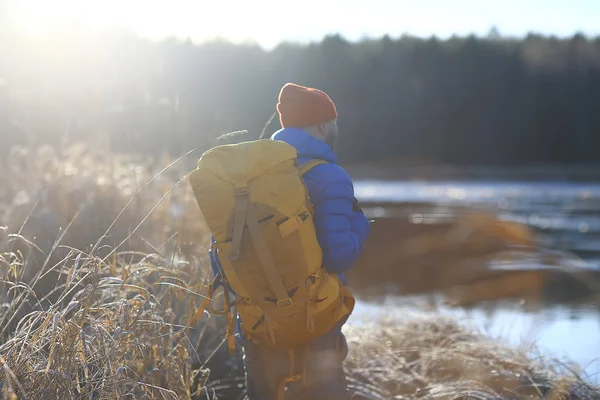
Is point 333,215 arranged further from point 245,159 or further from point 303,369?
point 303,369

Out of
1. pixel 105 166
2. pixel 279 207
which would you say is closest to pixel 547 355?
pixel 279 207

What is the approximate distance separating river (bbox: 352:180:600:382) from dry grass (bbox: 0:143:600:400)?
0.55 metres

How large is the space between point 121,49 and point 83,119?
109 centimetres

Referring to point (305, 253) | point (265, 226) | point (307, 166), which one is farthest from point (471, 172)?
point (265, 226)

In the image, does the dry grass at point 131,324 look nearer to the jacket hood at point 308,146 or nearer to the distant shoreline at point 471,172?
the jacket hood at point 308,146

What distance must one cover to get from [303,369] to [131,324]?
772 mm

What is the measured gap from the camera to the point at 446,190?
30281mm

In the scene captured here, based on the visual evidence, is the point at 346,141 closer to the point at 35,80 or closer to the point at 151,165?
the point at 35,80

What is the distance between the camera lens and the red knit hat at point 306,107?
11.5 feet

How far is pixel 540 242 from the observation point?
46.3 ft

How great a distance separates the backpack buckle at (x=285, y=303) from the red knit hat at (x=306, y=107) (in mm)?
831

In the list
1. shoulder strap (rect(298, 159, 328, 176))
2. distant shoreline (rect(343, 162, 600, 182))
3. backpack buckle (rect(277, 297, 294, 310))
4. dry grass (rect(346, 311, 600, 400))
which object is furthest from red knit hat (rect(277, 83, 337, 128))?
distant shoreline (rect(343, 162, 600, 182))

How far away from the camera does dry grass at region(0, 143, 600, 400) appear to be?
3.00 meters

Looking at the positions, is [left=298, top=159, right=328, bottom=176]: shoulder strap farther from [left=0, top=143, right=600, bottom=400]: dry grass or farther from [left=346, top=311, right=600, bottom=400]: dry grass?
[left=346, top=311, right=600, bottom=400]: dry grass
